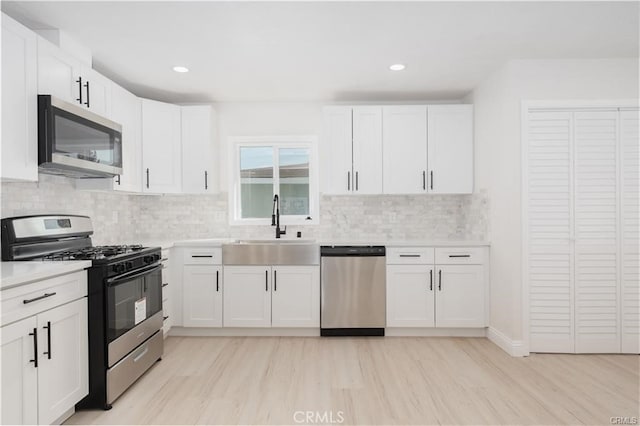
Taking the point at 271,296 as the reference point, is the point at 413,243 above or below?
above

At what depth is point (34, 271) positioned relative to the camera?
1.88 meters

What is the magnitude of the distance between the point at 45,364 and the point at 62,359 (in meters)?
0.13

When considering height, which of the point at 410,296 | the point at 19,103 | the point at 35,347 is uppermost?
the point at 19,103

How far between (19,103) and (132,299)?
1381mm

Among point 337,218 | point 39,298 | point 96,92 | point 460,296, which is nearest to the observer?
point 39,298

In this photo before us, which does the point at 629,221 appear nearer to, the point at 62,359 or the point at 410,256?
the point at 410,256

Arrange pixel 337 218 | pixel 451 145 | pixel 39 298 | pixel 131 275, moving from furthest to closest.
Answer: pixel 337 218
pixel 451 145
pixel 131 275
pixel 39 298

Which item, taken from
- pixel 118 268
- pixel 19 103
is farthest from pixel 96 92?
pixel 118 268

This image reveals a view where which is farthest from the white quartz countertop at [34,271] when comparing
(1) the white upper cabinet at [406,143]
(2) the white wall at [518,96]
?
(2) the white wall at [518,96]

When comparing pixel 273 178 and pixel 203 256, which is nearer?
pixel 203 256

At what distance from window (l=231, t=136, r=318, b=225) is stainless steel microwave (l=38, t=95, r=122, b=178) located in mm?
1544

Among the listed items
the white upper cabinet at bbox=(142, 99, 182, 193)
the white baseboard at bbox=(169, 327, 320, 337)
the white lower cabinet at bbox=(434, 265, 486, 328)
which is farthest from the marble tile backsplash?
the white baseboard at bbox=(169, 327, 320, 337)

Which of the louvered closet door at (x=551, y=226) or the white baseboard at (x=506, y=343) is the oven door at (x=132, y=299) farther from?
the louvered closet door at (x=551, y=226)

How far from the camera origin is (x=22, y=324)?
1803 mm
